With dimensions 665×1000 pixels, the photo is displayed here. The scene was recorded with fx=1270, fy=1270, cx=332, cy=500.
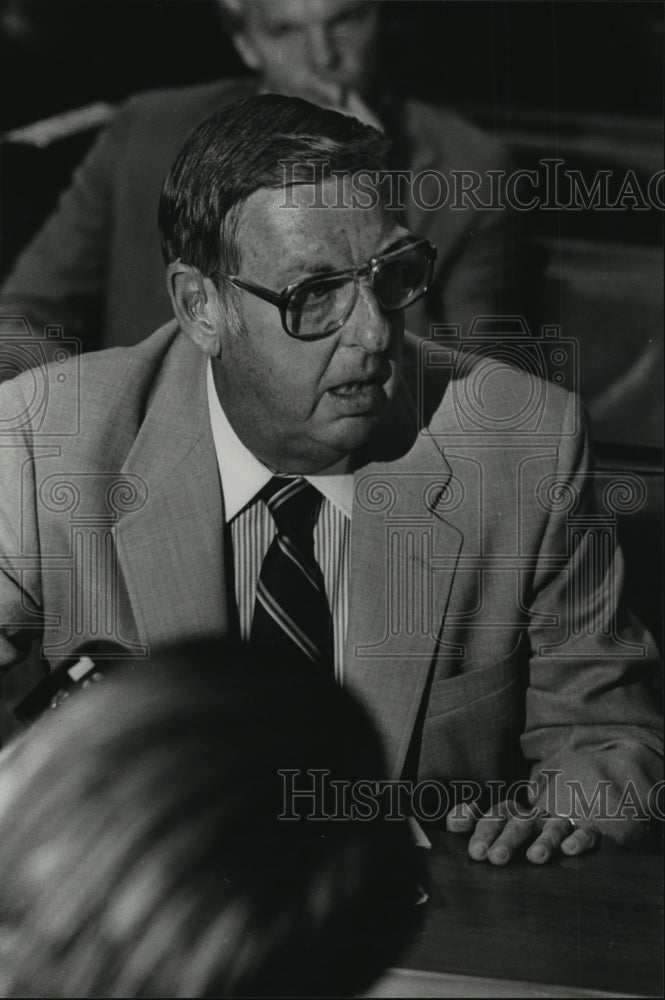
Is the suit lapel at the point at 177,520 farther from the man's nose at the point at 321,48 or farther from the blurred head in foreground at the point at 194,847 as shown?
the man's nose at the point at 321,48

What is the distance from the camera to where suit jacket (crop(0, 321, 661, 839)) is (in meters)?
2.06

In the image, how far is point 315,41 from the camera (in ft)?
6.82

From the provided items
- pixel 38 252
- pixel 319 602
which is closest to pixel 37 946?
pixel 319 602

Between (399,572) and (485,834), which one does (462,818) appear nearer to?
(485,834)

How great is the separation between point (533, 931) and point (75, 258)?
129cm

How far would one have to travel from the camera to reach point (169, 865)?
6.47 ft

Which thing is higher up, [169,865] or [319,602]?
[319,602]

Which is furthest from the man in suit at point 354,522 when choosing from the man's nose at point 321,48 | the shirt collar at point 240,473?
the man's nose at point 321,48

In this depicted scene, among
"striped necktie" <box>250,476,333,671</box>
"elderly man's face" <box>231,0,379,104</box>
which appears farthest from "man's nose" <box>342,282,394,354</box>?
"elderly man's face" <box>231,0,379,104</box>

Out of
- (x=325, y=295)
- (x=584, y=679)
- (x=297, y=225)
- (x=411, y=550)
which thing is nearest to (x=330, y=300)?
(x=325, y=295)

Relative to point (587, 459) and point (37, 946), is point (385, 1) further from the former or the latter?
point (37, 946)

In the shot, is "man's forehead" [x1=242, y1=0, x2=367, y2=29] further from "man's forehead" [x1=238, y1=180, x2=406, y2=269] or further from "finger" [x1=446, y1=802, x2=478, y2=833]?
"finger" [x1=446, y1=802, x2=478, y2=833]

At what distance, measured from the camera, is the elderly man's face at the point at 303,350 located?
6.36 ft

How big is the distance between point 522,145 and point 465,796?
109cm
